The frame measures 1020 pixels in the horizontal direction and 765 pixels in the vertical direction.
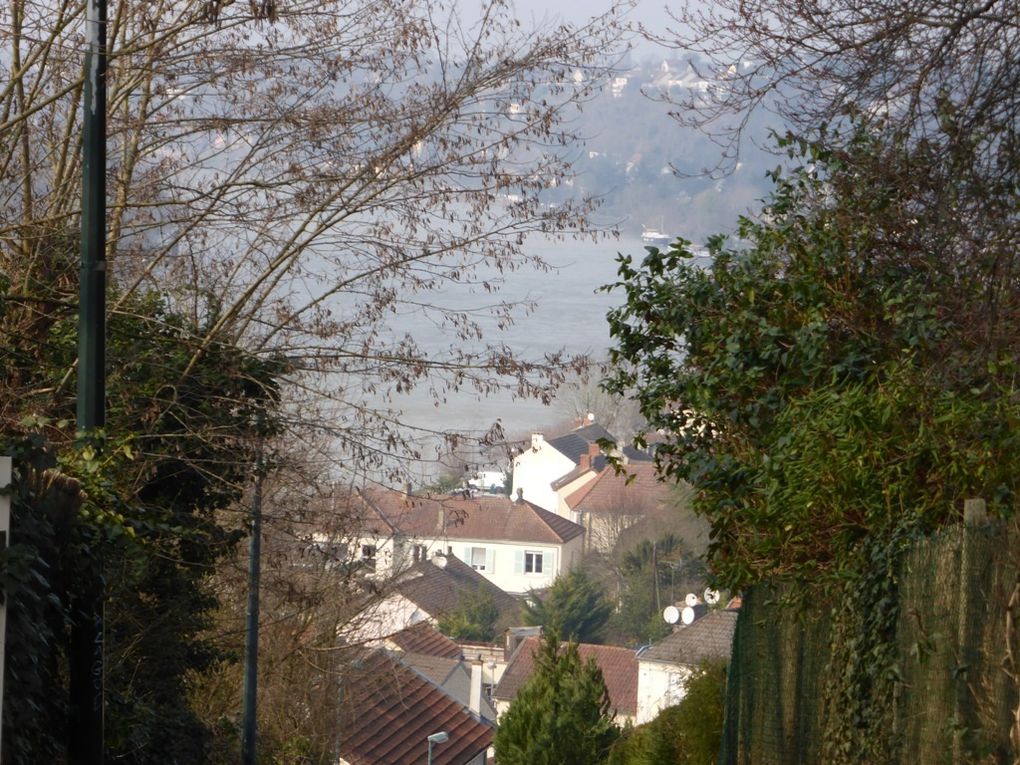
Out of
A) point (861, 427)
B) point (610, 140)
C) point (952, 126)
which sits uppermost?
point (610, 140)

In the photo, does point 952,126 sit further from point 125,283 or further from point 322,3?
point 125,283

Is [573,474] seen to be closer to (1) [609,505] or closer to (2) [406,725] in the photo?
(1) [609,505]

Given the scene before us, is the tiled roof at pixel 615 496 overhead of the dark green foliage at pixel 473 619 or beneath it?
overhead

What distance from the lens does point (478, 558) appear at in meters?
66.2

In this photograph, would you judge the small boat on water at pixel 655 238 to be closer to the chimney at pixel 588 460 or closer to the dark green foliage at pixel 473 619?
the dark green foliage at pixel 473 619

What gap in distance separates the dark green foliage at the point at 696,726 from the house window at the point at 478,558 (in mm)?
50791

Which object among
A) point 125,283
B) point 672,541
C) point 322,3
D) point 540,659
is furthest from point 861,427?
point 672,541

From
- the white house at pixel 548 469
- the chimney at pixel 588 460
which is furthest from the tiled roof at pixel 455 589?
the white house at pixel 548 469

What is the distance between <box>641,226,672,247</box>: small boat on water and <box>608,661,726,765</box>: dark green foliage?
4.22 m

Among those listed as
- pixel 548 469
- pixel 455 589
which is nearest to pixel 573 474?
pixel 548 469

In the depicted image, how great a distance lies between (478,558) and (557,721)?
133 feet

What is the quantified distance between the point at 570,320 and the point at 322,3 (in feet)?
12.4

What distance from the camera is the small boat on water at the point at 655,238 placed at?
38.5ft

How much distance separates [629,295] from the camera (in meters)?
11.6
